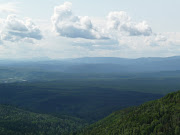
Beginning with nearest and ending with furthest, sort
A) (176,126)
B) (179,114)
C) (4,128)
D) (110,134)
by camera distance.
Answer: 1. (176,126)
2. (179,114)
3. (110,134)
4. (4,128)

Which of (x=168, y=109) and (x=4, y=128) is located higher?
(x=168, y=109)

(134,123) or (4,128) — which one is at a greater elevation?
(134,123)

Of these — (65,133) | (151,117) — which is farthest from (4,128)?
(151,117)

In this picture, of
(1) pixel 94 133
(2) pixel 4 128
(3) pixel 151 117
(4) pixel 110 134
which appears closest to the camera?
(3) pixel 151 117

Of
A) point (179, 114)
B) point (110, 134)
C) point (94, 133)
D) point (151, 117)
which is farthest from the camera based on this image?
point (94, 133)

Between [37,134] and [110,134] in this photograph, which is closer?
[110,134]

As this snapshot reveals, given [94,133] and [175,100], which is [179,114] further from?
[94,133]

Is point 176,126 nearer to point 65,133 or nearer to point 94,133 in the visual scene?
point 94,133

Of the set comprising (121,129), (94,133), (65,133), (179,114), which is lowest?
(65,133)

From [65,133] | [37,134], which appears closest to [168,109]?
[65,133]
